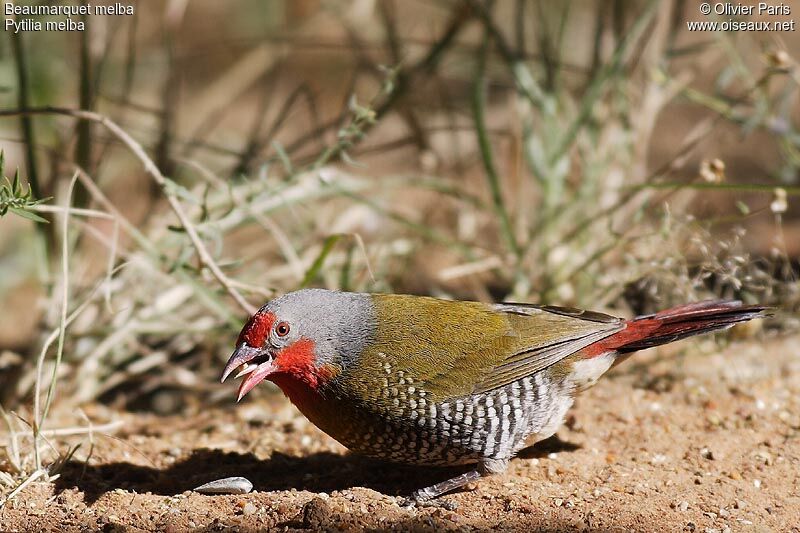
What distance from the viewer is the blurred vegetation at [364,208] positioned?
4.23 metres

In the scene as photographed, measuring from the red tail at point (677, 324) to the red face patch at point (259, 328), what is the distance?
1328 millimetres

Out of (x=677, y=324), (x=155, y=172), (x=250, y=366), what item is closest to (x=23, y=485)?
(x=250, y=366)

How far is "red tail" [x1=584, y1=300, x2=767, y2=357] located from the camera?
3.75m

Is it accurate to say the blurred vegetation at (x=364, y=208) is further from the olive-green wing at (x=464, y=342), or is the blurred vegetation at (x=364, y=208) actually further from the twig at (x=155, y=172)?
the olive-green wing at (x=464, y=342)

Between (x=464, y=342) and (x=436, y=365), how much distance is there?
0.18 metres

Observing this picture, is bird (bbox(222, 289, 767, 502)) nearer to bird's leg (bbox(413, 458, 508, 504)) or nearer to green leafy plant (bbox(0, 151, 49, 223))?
bird's leg (bbox(413, 458, 508, 504))

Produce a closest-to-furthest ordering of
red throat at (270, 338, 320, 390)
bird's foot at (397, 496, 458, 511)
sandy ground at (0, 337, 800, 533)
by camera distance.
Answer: sandy ground at (0, 337, 800, 533), bird's foot at (397, 496, 458, 511), red throat at (270, 338, 320, 390)

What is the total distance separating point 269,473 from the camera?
13.1 feet

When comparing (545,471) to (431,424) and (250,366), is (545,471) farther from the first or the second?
(250,366)

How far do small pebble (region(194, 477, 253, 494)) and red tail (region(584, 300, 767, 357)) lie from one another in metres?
1.50

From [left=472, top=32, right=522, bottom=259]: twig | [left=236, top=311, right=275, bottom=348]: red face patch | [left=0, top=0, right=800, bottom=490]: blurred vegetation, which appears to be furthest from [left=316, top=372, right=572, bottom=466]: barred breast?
[left=472, top=32, right=522, bottom=259]: twig

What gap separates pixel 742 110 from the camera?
22.4ft

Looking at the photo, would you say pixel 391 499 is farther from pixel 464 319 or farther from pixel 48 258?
pixel 48 258

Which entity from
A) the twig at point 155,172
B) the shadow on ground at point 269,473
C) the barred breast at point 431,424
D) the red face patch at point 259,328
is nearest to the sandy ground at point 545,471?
the shadow on ground at point 269,473
